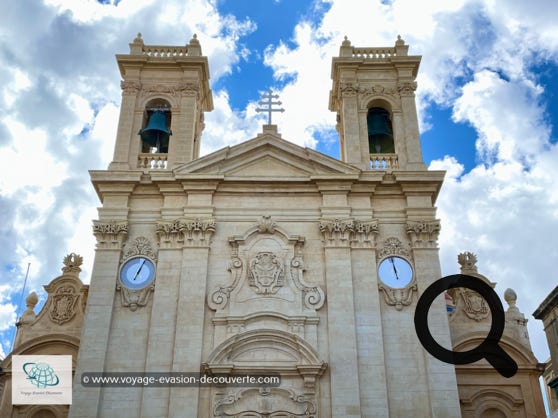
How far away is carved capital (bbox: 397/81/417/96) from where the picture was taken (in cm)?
2239

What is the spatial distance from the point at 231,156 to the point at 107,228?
15.1 ft

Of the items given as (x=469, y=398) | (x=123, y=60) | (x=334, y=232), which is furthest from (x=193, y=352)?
(x=123, y=60)

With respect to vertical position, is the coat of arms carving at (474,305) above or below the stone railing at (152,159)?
below

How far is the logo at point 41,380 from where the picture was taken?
18.1 meters

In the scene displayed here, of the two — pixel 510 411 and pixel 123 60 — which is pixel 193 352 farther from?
pixel 123 60

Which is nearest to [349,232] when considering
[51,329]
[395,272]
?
[395,272]

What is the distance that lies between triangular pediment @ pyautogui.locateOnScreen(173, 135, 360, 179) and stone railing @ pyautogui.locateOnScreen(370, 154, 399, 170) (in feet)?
4.69

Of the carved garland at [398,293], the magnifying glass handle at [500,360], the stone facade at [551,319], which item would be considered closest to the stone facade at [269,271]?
the carved garland at [398,293]

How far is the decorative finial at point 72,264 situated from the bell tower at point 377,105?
9702 mm

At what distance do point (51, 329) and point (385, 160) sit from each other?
482 inches

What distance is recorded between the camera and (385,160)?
21.4 metres

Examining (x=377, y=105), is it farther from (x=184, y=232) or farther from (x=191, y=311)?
(x=191, y=311)

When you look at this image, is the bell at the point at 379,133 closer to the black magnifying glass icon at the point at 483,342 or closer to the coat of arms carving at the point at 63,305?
the black magnifying glass icon at the point at 483,342

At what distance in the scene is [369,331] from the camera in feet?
58.7
